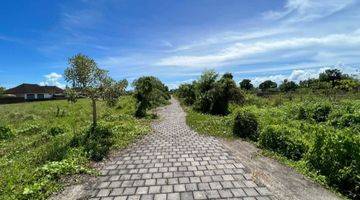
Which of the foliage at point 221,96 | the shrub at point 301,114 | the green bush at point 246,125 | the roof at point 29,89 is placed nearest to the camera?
the green bush at point 246,125

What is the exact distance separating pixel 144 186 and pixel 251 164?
2830mm

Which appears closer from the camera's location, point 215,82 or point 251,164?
point 251,164

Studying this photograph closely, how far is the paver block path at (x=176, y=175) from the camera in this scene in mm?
5230

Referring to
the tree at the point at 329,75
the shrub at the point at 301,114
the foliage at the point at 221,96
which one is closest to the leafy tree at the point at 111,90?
the shrub at the point at 301,114

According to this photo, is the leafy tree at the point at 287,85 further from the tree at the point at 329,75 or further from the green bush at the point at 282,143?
the green bush at the point at 282,143

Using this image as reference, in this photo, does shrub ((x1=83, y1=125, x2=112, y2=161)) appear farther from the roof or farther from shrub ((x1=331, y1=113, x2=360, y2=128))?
the roof

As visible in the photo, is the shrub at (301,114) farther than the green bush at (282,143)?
Yes

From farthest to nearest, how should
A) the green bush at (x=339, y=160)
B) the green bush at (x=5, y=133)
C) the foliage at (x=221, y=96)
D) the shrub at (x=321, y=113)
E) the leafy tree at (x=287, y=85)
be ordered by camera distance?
the leafy tree at (x=287, y=85)
the foliage at (x=221, y=96)
the shrub at (x=321, y=113)
the green bush at (x=5, y=133)
the green bush at (x=339, y=160)

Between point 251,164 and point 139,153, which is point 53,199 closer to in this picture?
point 139,153

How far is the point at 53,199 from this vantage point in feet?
17.0

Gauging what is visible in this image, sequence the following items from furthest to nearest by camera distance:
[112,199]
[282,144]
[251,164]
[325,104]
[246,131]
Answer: [325,104] < [246,131] < [282,144] < [251,164] < [112,199]

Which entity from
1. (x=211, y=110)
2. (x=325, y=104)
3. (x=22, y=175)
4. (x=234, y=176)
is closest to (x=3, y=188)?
(x=22, y=175)

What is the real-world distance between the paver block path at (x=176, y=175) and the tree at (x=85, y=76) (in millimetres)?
3354

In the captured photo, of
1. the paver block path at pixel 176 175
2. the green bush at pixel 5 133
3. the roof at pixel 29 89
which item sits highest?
the roof at pixel 29 89
